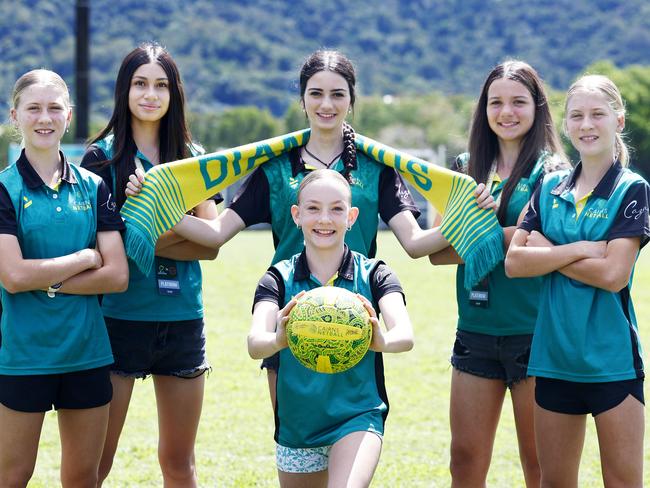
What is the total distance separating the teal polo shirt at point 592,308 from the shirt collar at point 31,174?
2.30 metres

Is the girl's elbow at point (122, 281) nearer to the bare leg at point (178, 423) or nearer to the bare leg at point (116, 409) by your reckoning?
the bare leg at point (116, 409)

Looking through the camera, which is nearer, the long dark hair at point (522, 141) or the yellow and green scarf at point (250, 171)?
the yellow and green scarf at point (250, 171)

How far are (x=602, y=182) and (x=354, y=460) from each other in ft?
5.70

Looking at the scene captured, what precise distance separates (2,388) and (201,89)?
131 m

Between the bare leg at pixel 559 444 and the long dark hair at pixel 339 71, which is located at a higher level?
the long dark hair at pixel 339 71

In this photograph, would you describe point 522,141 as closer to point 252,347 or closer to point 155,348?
point 252,347

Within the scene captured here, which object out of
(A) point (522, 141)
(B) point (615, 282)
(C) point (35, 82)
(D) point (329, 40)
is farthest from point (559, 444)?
(D) point (329, 40)

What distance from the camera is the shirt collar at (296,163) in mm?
5078

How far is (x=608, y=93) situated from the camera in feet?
15.2

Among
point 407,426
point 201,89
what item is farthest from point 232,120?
point 407,426

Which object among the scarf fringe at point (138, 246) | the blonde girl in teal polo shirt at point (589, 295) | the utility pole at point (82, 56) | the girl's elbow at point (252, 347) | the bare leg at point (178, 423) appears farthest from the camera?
the utility pole at point (82, 56)

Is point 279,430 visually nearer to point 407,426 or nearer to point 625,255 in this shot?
point 625,255

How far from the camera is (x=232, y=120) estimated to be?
9525 centimetres

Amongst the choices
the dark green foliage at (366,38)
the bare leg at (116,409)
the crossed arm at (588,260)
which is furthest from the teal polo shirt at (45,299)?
the dark green foliage at (366,38)
